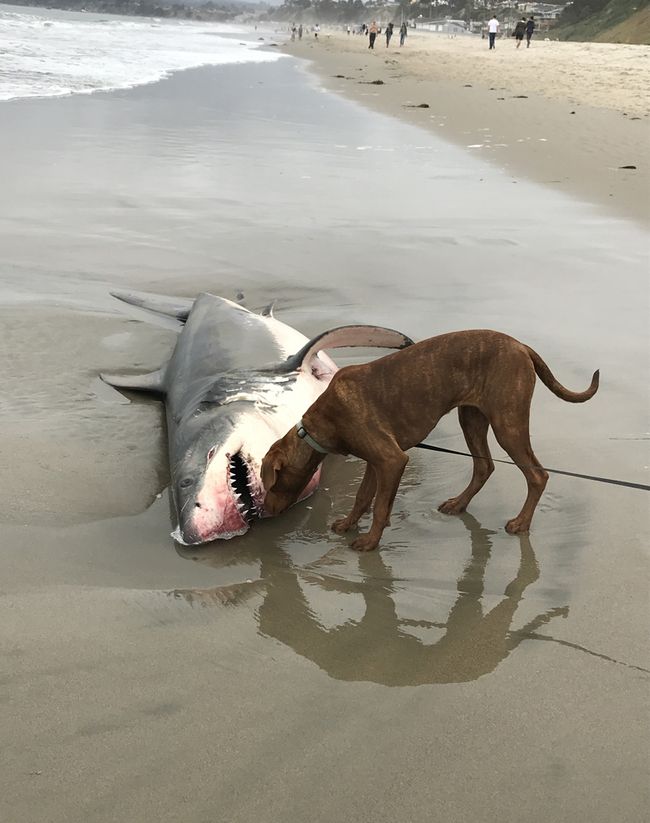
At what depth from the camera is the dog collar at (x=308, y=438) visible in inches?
147

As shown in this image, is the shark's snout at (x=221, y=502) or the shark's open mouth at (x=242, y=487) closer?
the shark's snout at (x=221, y=502)

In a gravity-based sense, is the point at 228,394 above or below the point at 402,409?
below

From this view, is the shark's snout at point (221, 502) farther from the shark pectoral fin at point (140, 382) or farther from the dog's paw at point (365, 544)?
the shark pectoral fin at point (140, 382)

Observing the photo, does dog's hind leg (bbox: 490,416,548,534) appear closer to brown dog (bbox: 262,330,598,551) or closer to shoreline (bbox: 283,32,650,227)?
brown dog (bbox: 262,330,598,551)

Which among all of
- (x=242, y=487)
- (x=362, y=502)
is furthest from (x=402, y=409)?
(x=242, y=487)

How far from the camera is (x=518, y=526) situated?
3.92 m

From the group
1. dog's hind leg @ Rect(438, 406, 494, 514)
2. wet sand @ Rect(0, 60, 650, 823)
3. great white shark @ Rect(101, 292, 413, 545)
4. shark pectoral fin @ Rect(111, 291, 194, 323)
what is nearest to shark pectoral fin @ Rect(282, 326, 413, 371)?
great white shark @ Rect(101, 292, 413, 545)

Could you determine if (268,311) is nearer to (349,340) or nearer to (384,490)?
(349,340)

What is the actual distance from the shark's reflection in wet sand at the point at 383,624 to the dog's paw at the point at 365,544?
0.04 m

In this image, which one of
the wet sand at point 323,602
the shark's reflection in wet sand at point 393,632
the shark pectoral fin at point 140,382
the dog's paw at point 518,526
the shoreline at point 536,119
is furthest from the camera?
the shoreline at point 536,119

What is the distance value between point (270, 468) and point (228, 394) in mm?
1013

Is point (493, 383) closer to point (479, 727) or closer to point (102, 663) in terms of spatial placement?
point (479, 727)

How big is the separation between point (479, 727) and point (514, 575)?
999mm

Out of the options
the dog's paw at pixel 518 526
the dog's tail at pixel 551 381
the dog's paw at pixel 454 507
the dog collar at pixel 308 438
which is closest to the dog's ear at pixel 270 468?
the dog collar at pixel 308 438
